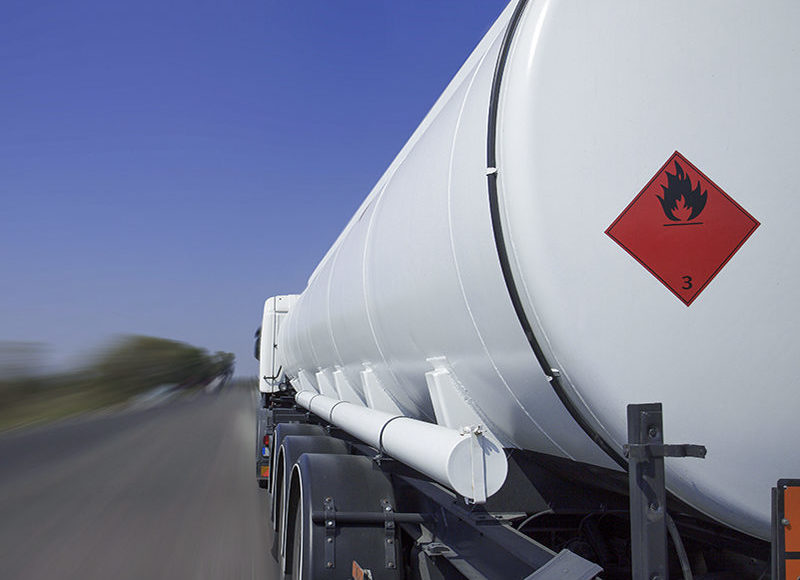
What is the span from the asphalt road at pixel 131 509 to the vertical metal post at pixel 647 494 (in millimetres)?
5328

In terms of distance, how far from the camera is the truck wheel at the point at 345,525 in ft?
12.7

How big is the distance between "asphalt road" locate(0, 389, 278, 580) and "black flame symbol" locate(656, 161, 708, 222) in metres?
5.54

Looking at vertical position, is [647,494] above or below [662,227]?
below

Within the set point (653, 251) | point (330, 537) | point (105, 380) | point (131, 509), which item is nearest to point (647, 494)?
point (653, 251)

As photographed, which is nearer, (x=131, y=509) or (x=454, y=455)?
(x=454, y=455)

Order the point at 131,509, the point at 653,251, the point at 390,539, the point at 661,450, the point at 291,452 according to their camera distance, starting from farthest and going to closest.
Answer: the point at 131,509
the point at 291,452
the point at 390,539
the point at 653,251
the point at 661,450

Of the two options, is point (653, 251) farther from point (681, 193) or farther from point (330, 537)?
point (330, 537)

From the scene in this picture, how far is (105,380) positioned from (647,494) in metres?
41.5

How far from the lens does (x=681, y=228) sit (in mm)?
2043

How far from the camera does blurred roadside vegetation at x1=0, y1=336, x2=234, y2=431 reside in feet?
86.2

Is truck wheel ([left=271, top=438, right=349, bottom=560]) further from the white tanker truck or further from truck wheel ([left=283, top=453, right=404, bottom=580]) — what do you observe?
the white tanker truck

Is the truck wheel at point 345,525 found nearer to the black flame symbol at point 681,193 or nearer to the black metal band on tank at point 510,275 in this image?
the black metal band on tank at point 510,275

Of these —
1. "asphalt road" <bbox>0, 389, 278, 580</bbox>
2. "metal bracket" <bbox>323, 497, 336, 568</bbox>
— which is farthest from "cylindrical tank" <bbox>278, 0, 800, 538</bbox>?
"asphalt road" <bbox>0, 389, 278, 580</bbox>

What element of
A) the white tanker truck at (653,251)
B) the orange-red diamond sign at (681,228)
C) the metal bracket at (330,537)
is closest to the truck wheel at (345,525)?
the metal bracket at (330,537)
